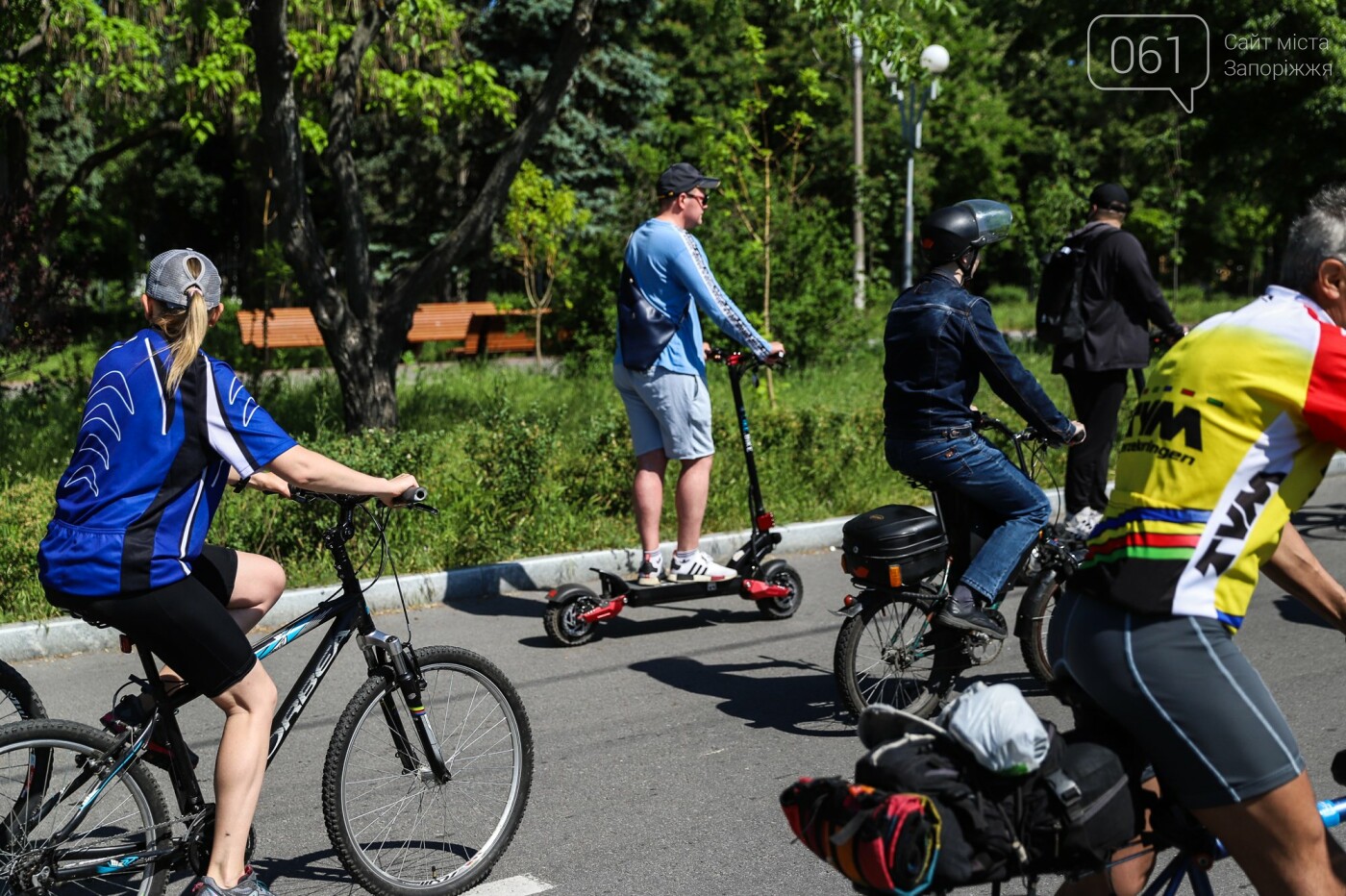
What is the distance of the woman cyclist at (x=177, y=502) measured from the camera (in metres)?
3.35

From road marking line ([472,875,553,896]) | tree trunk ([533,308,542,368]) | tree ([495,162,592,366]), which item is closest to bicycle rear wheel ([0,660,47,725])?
road marking line ([472,875,553,896])

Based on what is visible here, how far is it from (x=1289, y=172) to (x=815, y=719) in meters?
18.1

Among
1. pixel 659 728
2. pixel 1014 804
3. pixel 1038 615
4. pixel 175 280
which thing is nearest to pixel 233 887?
pixel 175 280

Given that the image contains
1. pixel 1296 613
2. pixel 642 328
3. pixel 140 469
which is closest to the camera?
pixel 140 469

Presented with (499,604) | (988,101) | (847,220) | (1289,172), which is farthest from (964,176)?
(499,604)

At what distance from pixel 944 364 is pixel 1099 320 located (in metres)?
3.05

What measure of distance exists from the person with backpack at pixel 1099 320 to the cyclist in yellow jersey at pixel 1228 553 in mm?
5150

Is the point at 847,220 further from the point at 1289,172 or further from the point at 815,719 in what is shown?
the point at 815,719

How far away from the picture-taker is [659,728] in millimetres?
5539

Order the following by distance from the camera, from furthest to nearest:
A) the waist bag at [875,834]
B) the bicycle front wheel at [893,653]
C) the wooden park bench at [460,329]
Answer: the wooden park bench at [460,329] < the bicycle front wheel at [893,653] < the waist bag at [875,834]

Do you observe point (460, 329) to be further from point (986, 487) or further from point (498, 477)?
point (986, 487)

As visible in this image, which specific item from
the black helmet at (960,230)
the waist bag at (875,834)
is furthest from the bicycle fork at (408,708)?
the black helmet at (960,230)

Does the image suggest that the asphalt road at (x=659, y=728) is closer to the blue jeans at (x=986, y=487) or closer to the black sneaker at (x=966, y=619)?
the black sneaker at (x=966, y=619)

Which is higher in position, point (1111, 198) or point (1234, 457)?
point (1111, 198)
